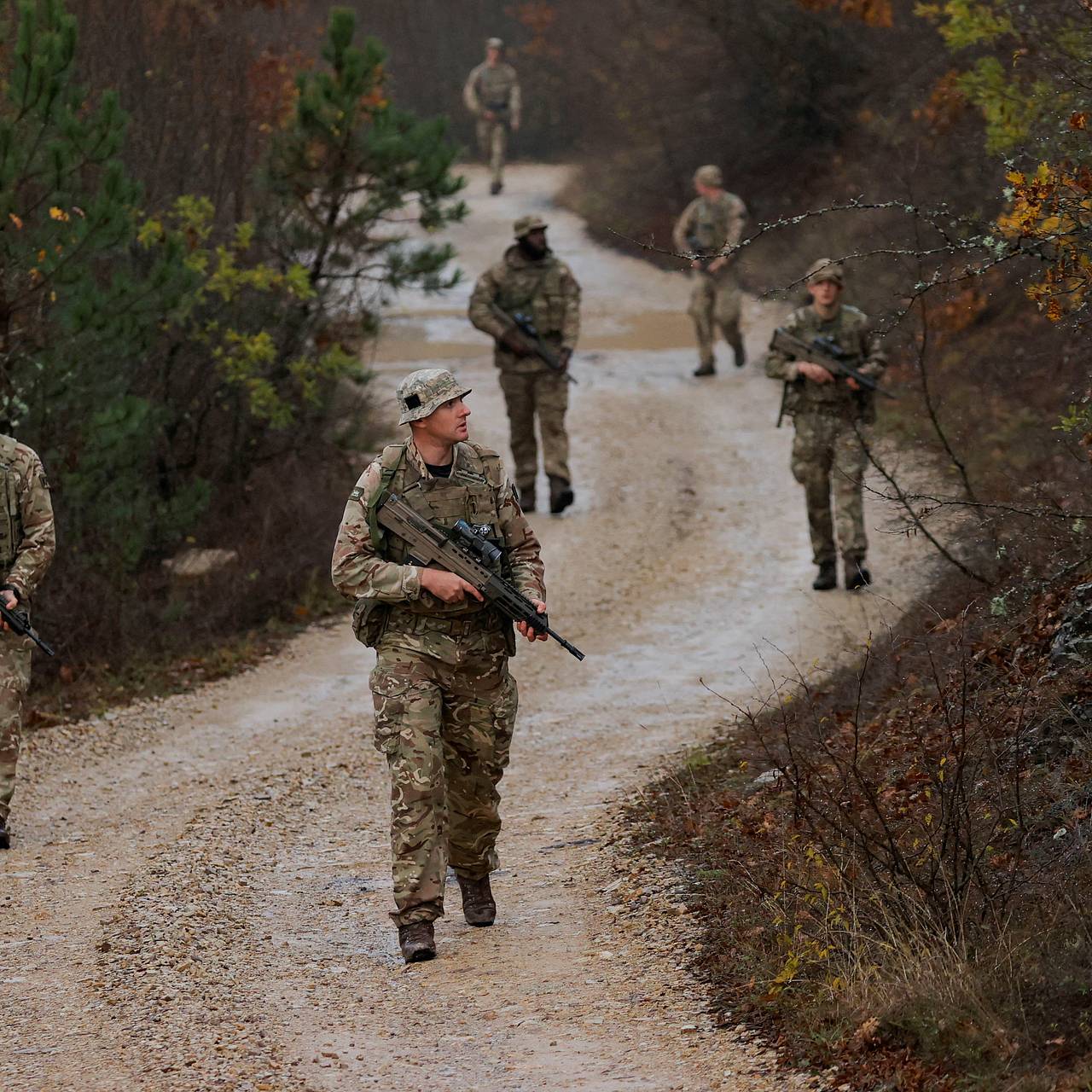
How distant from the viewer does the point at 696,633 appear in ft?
37.3

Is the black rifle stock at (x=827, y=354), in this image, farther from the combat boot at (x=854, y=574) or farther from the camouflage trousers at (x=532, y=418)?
the camouflage trousers at (x=532, y=418)

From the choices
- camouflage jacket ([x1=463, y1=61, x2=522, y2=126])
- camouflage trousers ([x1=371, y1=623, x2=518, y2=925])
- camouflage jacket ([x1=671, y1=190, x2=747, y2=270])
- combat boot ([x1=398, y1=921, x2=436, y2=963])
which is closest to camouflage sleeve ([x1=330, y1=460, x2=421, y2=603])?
camouflage trousers ([x1=371, y1=623, x2=518, y2=925])

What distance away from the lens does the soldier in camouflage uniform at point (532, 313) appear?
1315cm

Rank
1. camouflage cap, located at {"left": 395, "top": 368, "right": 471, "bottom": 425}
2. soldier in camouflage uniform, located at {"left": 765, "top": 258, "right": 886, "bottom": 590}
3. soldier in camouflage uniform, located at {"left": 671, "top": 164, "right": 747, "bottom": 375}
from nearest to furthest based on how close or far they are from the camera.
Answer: camouflage cap, located at {"left": 395, "top": 368, "right": 471, "bottom": 425} → soldier in camouflage uniform, located at {"left": 765, "top": 258, "right": 886, "bottom": 590} → soldier in camouflage uniform, located at {"left": 671, "top": 164, "right": 747, "bottom": 375}

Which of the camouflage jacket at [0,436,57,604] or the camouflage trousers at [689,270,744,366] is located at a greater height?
the camouflage jacket at [0,436,57,604]

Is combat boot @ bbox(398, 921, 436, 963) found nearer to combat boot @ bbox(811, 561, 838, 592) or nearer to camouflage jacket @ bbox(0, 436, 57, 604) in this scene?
camouflage jacket @ bbox(0, 436, 57, 604)

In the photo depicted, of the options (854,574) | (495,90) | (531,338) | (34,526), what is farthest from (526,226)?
(495,90)

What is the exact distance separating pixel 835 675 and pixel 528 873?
2.64 m

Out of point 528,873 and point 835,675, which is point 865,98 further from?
point 528,873

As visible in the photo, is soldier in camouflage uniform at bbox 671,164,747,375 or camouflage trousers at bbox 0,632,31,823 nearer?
camouflage trousers at bbox 0,632,31,823

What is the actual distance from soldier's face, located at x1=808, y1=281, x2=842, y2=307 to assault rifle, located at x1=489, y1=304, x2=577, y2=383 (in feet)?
8.27

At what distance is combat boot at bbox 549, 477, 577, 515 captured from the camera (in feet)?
45.7

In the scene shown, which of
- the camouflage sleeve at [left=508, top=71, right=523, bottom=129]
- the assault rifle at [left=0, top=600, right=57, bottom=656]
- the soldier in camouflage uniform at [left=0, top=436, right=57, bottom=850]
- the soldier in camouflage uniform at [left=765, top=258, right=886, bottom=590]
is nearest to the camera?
the assault rifle at [left=0, top=600, right=57, bottom=656]

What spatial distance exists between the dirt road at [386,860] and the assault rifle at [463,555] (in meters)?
1.21
